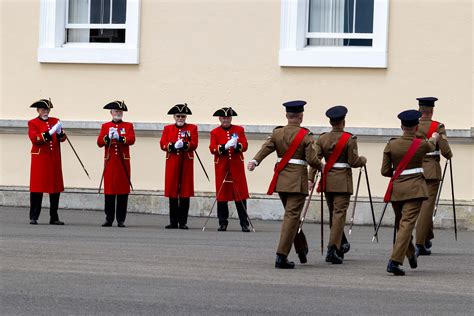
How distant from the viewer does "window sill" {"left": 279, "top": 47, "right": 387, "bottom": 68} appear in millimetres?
20188

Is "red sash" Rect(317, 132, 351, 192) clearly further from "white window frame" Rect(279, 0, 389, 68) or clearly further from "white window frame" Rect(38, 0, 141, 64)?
"white window frame" Rect(38, 0, 141, 64)

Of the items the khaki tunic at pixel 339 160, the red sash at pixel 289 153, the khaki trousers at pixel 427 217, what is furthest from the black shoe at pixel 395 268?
the khaki trousers at pixel 427 217

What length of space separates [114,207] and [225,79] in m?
3.24

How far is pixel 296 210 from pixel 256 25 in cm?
747

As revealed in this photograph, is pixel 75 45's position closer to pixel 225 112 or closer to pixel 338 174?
pixel 225 112

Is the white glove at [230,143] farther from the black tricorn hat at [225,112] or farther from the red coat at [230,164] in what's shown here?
the black tricorn hat at [225,112]

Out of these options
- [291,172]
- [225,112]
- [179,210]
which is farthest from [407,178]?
[179,210]

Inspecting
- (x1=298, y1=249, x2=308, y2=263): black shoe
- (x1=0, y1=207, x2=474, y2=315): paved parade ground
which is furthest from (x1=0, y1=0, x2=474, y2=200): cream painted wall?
(x1=298, y1=249, x2=308, y2=263): black shoe

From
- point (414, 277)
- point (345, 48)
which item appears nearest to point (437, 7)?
point (345, 48)

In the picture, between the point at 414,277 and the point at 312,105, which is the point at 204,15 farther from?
the point at 414,277

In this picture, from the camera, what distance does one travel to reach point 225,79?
2088cm

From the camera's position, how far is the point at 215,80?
20906mm

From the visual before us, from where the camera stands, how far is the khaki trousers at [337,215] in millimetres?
14438

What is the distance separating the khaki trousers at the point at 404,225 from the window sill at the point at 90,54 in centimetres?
857
